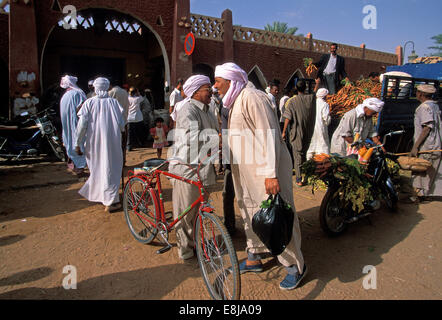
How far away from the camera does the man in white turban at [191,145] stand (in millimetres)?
2824

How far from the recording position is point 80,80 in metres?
12.6

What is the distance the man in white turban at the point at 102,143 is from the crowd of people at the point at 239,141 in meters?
0.01

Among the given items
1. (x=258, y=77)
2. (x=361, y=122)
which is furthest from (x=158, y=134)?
(x=258, y=77)

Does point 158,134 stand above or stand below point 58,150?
above

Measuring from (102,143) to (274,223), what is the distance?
2938 mm

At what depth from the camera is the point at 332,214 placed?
A: 362 centimetres

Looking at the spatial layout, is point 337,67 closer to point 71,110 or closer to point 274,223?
point 71,110

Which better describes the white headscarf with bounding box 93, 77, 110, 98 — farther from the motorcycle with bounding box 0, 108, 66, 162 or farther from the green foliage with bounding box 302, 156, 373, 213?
the motorcycle with bounding box 0, 108, 66, 162

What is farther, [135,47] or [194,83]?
[135,47]

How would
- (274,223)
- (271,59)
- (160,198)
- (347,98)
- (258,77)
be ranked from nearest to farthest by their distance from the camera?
(274,223) < (160,198) < (347,98) < (271,59) < (258,77)

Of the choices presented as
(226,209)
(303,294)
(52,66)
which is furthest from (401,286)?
(52,66)

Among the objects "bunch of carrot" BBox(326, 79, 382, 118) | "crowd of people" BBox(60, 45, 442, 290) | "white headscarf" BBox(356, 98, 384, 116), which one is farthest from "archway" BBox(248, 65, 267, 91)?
"white headscarf" BBox(356, 98, 384, 116)

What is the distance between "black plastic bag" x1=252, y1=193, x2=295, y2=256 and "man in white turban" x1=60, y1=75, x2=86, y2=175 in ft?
15.0
